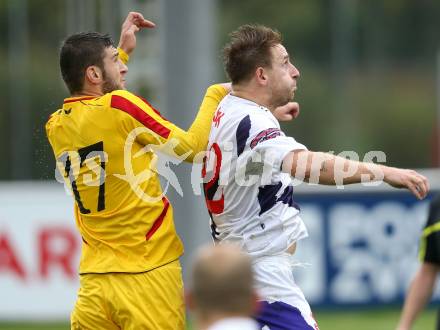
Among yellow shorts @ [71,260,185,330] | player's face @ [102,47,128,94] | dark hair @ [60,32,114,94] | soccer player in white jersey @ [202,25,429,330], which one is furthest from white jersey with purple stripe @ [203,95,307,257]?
dark hair @ [60,32,114,94]

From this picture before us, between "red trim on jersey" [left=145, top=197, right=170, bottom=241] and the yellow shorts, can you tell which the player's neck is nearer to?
"red trim on jersey" [left=145, top=197, right=170, bottom=241]

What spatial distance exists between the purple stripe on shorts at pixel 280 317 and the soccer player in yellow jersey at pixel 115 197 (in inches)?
18.7

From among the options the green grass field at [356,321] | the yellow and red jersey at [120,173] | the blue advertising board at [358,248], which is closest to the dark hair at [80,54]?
the yellow and red jersey at [120,173]

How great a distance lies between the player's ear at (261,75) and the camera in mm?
5754

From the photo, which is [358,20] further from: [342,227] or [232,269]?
[232,269]

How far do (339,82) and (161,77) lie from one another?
7.95m

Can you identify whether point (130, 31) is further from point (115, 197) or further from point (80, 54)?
point (115, 197)

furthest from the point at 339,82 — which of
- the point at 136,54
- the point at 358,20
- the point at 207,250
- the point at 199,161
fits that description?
the point at 207,250

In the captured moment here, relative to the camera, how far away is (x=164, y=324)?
5789 millimetres

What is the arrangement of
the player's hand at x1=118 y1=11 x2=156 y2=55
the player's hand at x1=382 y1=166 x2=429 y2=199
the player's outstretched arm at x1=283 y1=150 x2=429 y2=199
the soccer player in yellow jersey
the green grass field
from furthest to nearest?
the green grass field, the player's hand at x1=118 y1=11 x2=156 y2=55, the soccer player in yellow jersey, the player's outstretched arm at x1=283 y1=150 x2=429 y2=199, the player's hand at x1=382 y1=166 x2=429 y2=199

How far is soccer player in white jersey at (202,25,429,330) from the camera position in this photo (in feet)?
18.3

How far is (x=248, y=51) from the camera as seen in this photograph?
5.77 metres

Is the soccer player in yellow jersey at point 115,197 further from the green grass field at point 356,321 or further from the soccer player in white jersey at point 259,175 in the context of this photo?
the green grass field at point 356,321

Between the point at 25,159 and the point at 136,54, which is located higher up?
the point at 136,54
